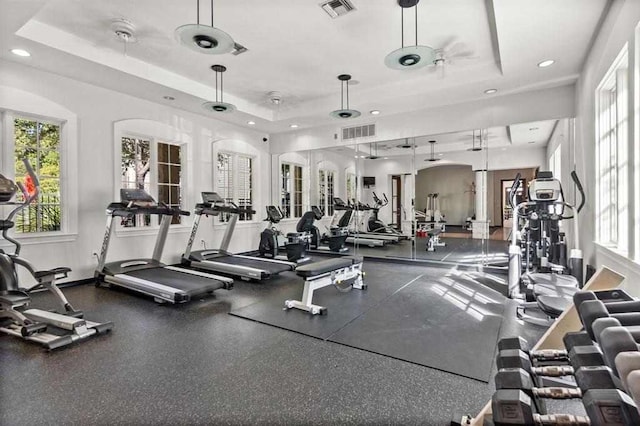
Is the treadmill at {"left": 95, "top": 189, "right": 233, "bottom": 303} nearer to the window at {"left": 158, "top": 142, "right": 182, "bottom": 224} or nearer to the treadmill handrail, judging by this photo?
the treadmill handrail

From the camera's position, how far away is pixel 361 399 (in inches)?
80.9

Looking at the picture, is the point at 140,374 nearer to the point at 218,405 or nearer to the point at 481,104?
the point at 218,405

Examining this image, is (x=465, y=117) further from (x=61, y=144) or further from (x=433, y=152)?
(x=61, y=144)

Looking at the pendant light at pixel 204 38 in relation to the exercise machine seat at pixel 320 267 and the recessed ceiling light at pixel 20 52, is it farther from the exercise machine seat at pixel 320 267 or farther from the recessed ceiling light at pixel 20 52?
the recessed ceiling light at pixel 20 52

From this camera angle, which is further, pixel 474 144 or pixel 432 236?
pixel 432 236

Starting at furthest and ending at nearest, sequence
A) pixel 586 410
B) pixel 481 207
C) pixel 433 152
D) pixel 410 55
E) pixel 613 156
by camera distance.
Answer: pixel 433 152
pixel 481 207
pixel 613 156
pixel 410 55
pixel 586 410

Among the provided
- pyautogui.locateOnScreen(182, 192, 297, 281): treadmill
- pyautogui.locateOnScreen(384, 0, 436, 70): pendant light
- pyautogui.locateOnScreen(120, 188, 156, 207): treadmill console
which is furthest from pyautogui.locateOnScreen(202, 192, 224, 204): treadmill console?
pyautogui.locateOnScreen(384, 0, 436, 70): pendant light

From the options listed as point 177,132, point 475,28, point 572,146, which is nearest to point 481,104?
point 572,146

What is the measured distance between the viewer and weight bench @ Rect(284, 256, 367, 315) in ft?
12.3

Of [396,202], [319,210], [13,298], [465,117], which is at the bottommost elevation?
[13,298]

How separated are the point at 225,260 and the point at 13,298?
10.4 ft

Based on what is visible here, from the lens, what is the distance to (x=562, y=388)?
4.00ft

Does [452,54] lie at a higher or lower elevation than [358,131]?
higher

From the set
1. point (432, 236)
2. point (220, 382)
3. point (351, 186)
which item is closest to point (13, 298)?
point (220, 382)
